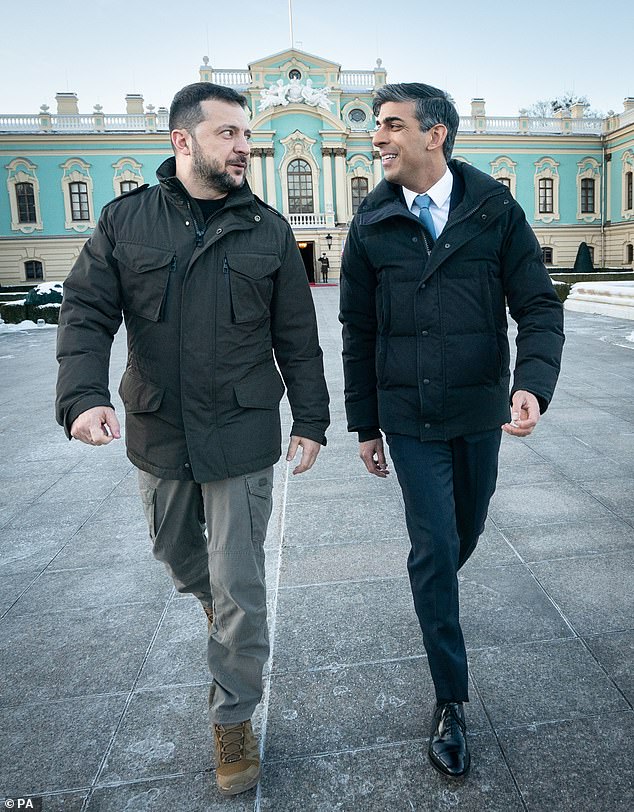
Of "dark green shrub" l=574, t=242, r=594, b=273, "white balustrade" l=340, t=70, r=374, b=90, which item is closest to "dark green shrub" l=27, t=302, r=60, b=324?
"dark green shrub" l=574, t=242, r=594, b=273

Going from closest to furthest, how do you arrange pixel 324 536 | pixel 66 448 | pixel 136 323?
1. pixel 136 323
2. pixel 324 536
3. pixel 66 448

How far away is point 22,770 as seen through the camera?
2.12 m

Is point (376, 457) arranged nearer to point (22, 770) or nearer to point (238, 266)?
point (238, 266)

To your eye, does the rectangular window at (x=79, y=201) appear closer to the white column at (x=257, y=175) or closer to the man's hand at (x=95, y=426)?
the white column at (x=257, y=175)

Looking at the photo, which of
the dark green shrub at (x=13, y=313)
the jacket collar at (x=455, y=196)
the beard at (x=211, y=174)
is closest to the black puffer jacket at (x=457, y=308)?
the jacket collar at (x=455, y=196)

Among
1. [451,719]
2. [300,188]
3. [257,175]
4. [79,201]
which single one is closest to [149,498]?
[451,719]

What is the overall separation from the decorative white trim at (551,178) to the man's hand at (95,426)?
43.0 m

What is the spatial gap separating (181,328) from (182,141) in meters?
0.61

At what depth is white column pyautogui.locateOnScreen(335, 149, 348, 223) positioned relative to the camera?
3925 centimetres

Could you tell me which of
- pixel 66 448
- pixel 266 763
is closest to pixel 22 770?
pixel 266 763

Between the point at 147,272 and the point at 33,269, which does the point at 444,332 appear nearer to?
the point at 147,272

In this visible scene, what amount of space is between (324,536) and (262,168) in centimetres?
3739

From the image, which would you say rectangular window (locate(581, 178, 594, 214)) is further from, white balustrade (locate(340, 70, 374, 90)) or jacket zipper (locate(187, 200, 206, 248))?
jacket zipper (locate(187, 200, 206, 248))

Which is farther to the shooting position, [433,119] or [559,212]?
[559,212]
